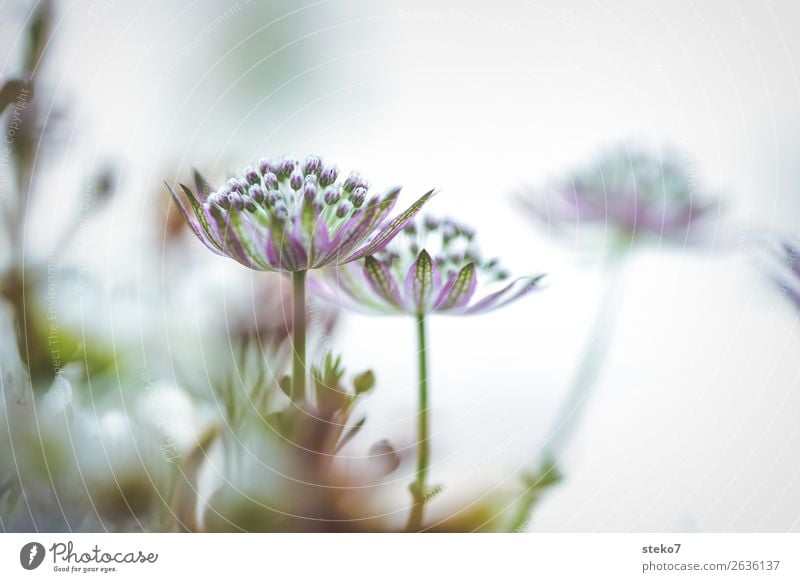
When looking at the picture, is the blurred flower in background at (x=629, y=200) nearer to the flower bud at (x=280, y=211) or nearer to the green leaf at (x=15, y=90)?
the flower bud at (x=280, y=211)

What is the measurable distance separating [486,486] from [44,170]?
38cm

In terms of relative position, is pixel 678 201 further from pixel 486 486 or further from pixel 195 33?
pixel 195 33

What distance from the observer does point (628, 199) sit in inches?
20.3

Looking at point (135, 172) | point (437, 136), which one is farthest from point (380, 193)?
point (135, 172)

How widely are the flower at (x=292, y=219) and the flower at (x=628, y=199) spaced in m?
0.12

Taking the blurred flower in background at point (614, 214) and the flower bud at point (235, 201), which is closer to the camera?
the flower bud at point (235, 201)

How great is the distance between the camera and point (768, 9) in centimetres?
53

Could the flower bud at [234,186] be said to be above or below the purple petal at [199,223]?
above

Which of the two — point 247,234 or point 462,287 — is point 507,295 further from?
point 247,234
